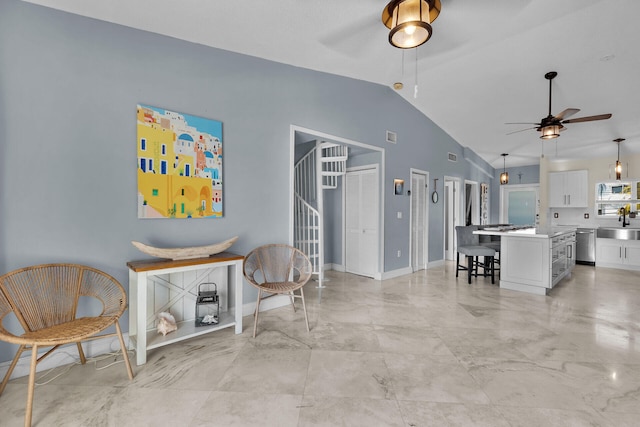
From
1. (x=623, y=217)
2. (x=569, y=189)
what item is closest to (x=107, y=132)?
(x=569, y=189)

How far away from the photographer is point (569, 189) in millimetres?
7062

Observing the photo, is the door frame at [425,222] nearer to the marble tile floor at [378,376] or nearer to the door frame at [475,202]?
the marble tile floor at [378,376]

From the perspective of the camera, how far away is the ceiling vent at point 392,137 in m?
4.95

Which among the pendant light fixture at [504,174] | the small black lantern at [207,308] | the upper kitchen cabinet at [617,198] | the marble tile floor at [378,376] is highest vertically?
the pendant light fixture at [504,174]

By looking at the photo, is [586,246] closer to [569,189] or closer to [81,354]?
[569,189]

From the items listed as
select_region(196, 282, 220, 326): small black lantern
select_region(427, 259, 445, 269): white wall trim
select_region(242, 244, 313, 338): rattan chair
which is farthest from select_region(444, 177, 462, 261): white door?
select_region(196, 282, 220, 326): small black lantern

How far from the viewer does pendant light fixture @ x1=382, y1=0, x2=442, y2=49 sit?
2105mm

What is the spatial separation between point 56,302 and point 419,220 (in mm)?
5458

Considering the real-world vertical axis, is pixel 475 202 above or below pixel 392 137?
below

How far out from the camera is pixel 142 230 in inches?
99.6

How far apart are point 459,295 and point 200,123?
13.2 ft

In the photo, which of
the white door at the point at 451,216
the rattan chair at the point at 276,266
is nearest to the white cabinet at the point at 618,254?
the white door at the point at 451,216

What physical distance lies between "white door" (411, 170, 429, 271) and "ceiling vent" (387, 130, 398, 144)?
2.54 feet

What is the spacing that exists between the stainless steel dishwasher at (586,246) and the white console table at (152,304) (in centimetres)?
767
